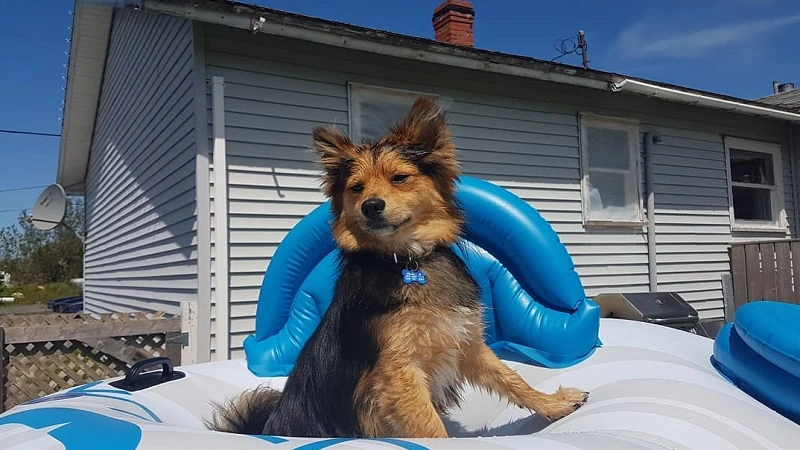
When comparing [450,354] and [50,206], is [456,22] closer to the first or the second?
[450,354]

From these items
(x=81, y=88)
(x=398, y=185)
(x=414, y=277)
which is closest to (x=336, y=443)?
(x=414, y=277)

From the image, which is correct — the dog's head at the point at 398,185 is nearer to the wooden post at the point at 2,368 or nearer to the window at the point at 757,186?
the wooden post at the point at 2,368

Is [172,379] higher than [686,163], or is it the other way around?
[686,163]

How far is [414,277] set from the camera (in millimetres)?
2320

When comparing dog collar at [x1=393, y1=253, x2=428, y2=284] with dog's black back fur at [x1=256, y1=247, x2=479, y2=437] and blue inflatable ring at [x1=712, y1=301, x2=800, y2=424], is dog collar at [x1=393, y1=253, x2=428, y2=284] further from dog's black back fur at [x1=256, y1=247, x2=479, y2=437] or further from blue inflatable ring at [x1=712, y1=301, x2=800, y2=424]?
blue inflatable ring at [x1=712, y1=301, x2=800, y2=424]

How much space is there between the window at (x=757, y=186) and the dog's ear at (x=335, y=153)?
387 inches

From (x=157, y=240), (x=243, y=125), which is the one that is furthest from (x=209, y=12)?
(x=157, y=240)

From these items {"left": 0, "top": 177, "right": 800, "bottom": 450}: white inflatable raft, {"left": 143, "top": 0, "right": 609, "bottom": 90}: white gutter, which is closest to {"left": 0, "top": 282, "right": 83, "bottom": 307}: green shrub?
{"left": 143, "top": 0, "right": 609, "bottom": 90}: white gutter

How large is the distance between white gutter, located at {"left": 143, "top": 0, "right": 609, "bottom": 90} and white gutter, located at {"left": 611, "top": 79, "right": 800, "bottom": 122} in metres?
0.38

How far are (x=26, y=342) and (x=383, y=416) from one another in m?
4.39

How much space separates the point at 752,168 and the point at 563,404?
1041cm

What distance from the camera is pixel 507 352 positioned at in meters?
3.46

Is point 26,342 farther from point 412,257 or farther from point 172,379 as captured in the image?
point 412,257

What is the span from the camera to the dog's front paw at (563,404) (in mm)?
2479
